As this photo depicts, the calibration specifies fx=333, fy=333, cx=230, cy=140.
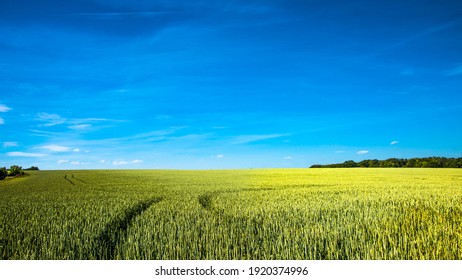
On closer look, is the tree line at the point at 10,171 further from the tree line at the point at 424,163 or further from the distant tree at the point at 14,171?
the tree line at the point at 424,163

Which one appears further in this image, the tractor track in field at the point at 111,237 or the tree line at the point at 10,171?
the tree line at the point at 10,171

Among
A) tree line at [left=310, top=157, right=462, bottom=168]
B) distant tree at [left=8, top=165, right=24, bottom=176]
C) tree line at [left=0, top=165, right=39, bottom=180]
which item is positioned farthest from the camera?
distant tree at [left=8, top=165, right=24, bottom=176]

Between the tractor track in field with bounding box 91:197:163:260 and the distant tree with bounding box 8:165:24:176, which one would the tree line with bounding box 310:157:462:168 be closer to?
the tractor track in field with bounding box 91:197:163:260

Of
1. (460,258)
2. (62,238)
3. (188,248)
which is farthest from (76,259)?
(460,258)

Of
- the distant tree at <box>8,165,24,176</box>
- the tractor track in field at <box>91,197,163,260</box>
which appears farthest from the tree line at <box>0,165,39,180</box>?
the tractor track in field at <box>91,197,163,260</box>

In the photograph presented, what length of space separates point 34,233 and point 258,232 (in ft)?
10.2

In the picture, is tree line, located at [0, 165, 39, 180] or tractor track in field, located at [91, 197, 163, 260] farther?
tree line, located at [0, 165, 39, 180]

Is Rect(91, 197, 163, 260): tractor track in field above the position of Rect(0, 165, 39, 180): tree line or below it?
below

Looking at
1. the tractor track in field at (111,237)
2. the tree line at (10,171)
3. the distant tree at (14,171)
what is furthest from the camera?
the distant tree at (14,171)

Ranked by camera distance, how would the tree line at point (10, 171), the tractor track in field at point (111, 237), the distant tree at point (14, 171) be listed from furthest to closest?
the distant tree at point (14, 171)
the tree line at point (10, 171)
the tractor track in field at point (111, 237)

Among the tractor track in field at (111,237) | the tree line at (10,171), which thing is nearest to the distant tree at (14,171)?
the tree line at (10,171)

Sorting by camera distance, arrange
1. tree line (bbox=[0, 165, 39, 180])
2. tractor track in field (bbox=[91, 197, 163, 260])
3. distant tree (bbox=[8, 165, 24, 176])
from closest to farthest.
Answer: tractor track in field (bbox=[91, 197, 163, 260])
tree line (bbox=[0, 165, 39, 180])
distant tree (bbox=[8, 165, 24, 176])
